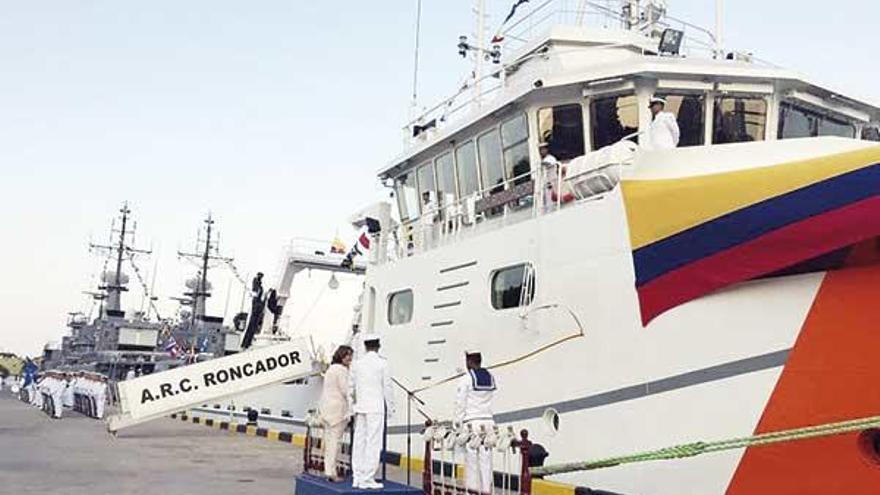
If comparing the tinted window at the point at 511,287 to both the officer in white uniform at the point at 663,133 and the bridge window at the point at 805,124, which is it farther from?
the bridge window at the point at 805,124

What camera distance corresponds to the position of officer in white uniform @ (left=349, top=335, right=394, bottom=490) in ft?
24.3

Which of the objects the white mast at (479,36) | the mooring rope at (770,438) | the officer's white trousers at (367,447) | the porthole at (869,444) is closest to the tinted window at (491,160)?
the white mast at (479,36)

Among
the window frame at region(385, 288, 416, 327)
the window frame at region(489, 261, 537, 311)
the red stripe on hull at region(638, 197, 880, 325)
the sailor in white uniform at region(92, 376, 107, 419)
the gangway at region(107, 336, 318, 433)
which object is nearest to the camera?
the red stripe on hull at region(638, 197, 880, 325)

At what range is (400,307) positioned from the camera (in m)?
11.6

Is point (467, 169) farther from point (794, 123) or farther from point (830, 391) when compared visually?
point (830, 391)

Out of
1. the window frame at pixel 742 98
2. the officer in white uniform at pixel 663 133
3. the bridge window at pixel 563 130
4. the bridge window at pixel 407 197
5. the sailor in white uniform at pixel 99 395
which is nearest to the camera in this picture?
the officer in white uniform at pixel 663 133

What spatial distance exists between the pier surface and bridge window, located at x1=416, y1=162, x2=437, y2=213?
13.8ft

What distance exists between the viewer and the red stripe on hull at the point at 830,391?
5.75 meters

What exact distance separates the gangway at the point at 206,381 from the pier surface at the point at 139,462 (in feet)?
1.87

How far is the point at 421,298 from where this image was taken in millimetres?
10852

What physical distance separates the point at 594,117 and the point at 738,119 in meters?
1.51

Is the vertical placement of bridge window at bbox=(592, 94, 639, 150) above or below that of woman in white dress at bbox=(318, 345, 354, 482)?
above

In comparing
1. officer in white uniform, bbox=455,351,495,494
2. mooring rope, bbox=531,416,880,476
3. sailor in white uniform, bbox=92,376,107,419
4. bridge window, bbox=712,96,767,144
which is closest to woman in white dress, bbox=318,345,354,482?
officer in white uniform, bbox=455,351,495,494

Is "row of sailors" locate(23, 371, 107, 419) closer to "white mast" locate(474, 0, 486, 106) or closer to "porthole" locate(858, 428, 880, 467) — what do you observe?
"white mast" locate(474, 0, 486, 106)
